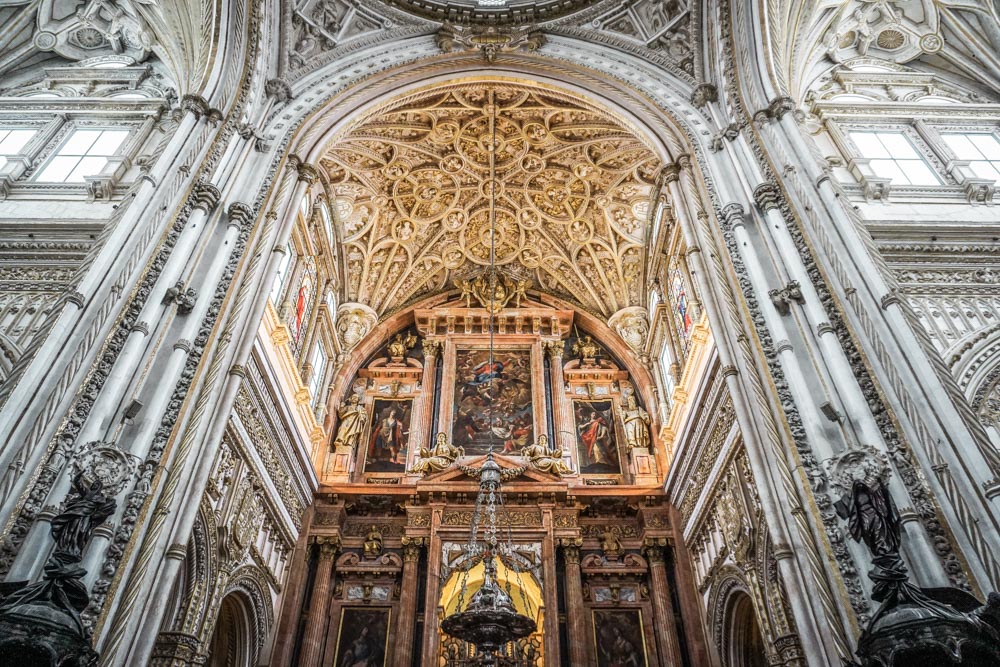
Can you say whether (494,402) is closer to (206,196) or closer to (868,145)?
(206,196)

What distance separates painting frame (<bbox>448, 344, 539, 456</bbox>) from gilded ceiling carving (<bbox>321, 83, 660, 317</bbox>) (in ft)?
8.08

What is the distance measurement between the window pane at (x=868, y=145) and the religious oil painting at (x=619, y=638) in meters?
9.68

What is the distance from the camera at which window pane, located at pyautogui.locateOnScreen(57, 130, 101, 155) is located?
464 inches

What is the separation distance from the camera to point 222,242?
9289mm

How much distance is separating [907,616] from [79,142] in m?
14.0

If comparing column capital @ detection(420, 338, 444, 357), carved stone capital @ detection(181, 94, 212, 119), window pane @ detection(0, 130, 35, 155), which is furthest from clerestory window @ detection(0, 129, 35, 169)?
column capital @ detection(420, 338, 444, 357)

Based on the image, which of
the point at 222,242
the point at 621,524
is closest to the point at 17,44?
the point at 222,242

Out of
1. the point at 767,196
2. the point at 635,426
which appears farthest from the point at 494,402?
the point at 767,196

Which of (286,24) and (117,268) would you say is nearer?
(117,268)

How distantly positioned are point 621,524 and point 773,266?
7.64m

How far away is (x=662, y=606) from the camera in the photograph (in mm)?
13031

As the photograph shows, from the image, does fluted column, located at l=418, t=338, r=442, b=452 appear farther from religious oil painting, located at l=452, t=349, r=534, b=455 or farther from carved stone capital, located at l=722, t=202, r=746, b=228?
carved stone capital, located at l=722, t=202, r=746, b=228

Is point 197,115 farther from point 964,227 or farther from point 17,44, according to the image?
point 964,227

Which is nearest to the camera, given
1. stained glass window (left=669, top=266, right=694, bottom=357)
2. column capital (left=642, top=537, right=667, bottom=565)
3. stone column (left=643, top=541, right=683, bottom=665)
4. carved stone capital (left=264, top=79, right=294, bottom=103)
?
carved stone capital (left=264, top=79, right=294, bottom=103)
